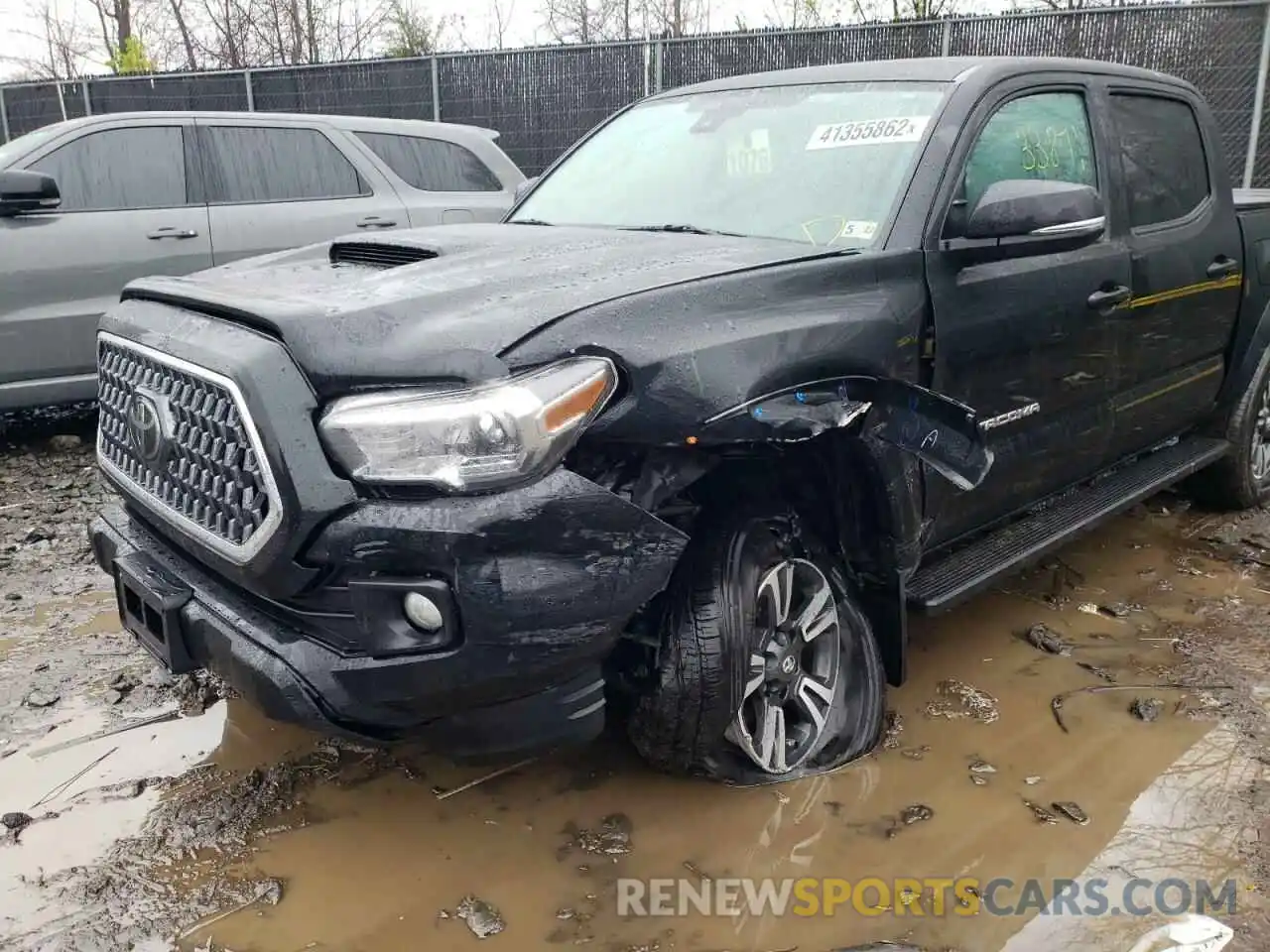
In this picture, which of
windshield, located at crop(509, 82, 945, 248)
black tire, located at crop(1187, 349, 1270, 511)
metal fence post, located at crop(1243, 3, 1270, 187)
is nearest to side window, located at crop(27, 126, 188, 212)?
windshield, located at crop(509, 82, 945, 248)

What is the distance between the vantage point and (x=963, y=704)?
3252mm

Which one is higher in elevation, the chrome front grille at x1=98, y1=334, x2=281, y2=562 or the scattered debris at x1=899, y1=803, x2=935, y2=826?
the chrome front grille at x1=98, y1=334, x2=281, y2=562

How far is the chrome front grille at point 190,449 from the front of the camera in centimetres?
211

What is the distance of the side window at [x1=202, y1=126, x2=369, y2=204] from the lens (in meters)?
6.04

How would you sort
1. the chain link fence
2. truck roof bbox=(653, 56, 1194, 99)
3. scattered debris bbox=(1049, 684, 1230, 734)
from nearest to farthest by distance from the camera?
truck roof bbox=(653, 56, 1194, 99) → scattered debris bbox=(1049, 684, 1230, 734) → the chain link fence

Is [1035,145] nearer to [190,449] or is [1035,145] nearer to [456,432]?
[456,432]

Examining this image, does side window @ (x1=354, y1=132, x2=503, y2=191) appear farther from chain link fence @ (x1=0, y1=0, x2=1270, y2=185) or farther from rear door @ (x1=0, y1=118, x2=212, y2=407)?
chain link fence @ (x1=0, y1=0, x2=1270, y2=185)

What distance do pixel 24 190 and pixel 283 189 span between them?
4.96 ft

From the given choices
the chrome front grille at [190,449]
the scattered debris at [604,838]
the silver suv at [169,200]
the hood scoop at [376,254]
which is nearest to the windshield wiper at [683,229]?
the hood scoop at [376,254]

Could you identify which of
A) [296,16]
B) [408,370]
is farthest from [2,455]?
[296,16]

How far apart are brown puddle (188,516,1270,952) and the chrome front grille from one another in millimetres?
808

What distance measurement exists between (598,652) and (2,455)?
16.2 ft

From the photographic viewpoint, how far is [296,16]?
20969mm

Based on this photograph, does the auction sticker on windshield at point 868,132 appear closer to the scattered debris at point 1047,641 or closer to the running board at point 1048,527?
the running board at point 1048,527
